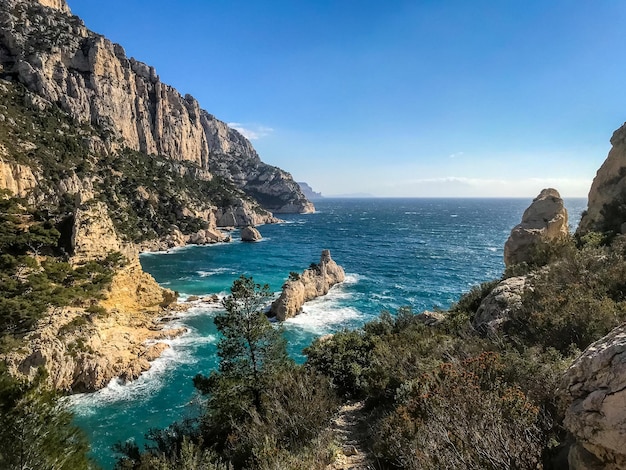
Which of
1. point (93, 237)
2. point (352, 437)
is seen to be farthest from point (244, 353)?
point (93, 237)

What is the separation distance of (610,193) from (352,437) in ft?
82.4

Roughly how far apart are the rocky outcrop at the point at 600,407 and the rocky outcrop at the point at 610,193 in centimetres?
2197

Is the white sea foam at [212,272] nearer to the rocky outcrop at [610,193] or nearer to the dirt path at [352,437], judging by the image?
the dirt path at [352,437]

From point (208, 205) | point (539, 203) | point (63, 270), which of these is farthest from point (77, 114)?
point (539, 203)

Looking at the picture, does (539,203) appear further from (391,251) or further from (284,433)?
A: (391,251)

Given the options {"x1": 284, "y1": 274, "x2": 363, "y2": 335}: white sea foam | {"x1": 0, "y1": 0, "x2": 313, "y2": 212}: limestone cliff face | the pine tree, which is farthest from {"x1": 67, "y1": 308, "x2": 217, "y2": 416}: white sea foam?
{"x1": 0, "y1": 0, "x2": 313, "y2": 212}: limestone cliff face

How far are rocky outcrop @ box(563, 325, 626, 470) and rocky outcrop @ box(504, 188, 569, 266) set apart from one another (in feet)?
64.7

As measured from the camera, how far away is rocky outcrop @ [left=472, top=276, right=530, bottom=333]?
46.1 ft

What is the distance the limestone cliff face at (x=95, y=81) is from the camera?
71750mm

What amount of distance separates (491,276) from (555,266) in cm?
3878

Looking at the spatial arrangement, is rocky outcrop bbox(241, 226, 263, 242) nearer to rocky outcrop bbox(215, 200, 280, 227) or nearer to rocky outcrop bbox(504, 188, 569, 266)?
rocky outcrop bbox(215, 200, 280, 227)

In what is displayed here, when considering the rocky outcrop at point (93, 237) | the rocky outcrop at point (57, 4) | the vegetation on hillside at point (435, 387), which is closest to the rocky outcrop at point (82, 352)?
the rocky outcrop at point (93, 237)

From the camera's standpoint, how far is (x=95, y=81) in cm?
8969

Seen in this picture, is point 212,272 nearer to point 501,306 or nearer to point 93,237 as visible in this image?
point 93,237
